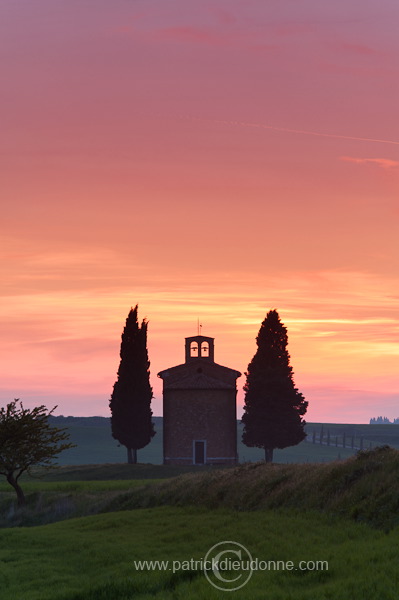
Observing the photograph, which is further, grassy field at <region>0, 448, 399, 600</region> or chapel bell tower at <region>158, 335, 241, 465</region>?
chapel bell tower at <region>158, 335, 241, 465</region>

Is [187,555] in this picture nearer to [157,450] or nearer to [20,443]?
[20,443]

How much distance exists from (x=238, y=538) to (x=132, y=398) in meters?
56.3

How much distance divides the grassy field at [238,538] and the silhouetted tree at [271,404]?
42.2 meters

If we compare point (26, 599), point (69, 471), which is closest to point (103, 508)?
point (26, 599)

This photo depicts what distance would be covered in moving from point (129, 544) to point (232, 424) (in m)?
57.2

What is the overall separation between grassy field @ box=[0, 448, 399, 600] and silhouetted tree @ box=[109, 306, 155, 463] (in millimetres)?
39162

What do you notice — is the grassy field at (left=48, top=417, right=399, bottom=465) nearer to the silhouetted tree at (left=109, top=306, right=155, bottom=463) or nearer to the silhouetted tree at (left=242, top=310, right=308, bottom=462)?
the silhouetted tree at (left=242, top=310, right=308, bottom=462)

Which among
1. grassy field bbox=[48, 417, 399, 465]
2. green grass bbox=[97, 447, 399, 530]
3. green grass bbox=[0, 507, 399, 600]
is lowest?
green grass bbox=[0, 507, 399, 600]

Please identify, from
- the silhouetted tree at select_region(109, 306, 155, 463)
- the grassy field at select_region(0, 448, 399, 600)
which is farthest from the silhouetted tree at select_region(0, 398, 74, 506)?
the silhouetted tree at select_region(109, 306, 155, 463)

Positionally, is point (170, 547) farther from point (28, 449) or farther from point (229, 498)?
point (28, 449)

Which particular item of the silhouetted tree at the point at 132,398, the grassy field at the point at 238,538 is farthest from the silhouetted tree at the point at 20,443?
the silhouetted tree at the point at 132,398

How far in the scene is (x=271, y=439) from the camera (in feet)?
285

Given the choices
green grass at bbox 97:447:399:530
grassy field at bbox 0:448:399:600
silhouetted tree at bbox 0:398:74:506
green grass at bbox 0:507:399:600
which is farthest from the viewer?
silhouetted tree at bbox 0:398:74:506

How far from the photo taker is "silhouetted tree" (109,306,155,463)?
278 feet
